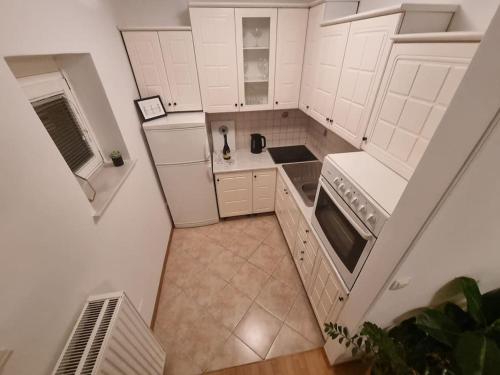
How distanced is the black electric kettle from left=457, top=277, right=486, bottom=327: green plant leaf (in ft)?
6.71

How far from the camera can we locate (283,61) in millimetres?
1986

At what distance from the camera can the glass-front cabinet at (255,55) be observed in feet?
5.86

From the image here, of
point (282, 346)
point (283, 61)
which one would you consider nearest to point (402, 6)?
point (283, 61)

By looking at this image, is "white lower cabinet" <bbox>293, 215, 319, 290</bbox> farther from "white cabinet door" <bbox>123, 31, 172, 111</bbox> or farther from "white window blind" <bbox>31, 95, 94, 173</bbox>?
"white cabinet door" <bbox>123, 31, 172, 111</bbox>

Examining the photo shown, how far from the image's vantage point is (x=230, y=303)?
1836 millimetres

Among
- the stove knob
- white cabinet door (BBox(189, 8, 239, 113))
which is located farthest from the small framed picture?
the stove knob

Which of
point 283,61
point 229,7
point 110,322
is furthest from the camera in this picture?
point 283,61

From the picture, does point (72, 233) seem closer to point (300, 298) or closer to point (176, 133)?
point (176, 133)

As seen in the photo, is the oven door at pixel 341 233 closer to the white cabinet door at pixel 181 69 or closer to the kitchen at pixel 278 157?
the kitchen at pixel 278 157

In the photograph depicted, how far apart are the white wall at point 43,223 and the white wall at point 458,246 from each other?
4.45 feet

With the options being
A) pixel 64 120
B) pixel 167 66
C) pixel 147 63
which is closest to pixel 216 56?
pixel 167 66

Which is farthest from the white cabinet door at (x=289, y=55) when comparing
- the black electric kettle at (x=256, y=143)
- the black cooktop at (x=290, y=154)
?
the black cooktop at (x=290, y=154)

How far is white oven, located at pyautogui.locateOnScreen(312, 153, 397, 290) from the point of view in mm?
956

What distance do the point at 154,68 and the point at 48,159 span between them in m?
1.42
